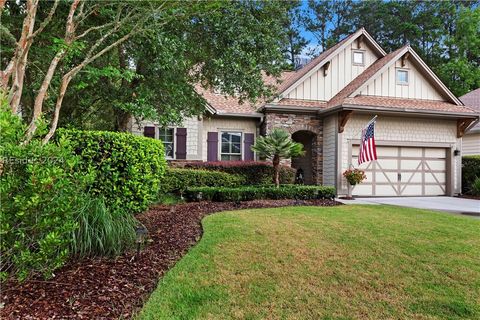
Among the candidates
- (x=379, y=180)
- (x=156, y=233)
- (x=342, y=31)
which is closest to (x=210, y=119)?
(x=379, y=180)

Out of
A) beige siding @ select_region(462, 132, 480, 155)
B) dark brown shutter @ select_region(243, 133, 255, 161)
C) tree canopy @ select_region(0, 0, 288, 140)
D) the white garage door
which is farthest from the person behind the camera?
beige siding @ select_region(462, 132, 480, 155)

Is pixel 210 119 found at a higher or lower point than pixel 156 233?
higher

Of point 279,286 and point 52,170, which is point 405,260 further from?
point 52,170

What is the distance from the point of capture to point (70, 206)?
9.98ft

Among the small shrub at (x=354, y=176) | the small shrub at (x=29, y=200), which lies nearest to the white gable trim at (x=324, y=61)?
the small shrub at (x=354, y=176)

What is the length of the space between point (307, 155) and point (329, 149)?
1788 mm

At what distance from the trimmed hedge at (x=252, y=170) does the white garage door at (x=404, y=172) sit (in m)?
2.68

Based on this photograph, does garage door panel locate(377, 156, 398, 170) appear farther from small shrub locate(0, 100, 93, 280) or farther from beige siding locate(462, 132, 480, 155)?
small shrub locate(0, 100, 93, 280)

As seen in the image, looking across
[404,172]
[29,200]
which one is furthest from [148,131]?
[29,200]

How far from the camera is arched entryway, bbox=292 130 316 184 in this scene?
1367 centimetres

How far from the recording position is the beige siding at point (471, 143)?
52.0ft

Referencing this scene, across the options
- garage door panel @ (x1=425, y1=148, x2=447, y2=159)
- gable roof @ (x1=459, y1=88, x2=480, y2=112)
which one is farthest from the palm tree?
gable roof @ (x1=459, y1=88, x2=480, y2=112)

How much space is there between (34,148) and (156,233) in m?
2.73

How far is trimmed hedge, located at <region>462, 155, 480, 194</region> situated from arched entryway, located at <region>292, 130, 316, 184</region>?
6261 millimetres
